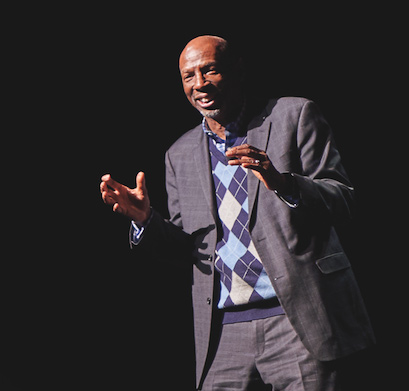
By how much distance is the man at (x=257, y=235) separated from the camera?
186 cm

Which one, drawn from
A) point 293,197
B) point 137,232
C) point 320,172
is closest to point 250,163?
point 293,197

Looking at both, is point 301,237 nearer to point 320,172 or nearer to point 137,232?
point 320,172

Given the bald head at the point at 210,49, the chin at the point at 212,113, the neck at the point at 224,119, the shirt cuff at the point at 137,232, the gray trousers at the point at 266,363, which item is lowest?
the gray trousers at the point at 266,363

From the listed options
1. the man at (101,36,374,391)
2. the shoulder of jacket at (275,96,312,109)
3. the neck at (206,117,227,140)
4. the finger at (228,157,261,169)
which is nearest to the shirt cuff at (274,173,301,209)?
the man at (101,36,374,391)

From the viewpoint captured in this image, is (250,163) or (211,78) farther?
(211,78)

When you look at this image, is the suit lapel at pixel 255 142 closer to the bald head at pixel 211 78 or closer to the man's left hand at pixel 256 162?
the bald head at pixel 211 78

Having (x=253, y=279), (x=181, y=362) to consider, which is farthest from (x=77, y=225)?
(x=253, y=279)

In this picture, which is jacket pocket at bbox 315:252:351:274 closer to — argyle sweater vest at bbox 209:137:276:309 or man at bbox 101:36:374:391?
man at bbox 101:36:374:391

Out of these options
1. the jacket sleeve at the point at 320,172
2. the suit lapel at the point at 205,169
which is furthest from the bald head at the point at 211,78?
the jacket sleeve at the point at 320,172

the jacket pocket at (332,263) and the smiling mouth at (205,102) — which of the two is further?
the smiling mouth at (205,102)

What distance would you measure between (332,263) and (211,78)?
31.9 inches

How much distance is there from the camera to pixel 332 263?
1.92m

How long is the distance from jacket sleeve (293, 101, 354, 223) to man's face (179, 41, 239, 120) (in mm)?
327

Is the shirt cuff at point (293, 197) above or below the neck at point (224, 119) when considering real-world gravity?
below
